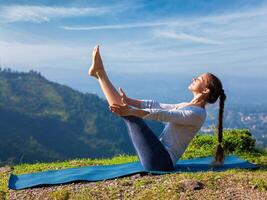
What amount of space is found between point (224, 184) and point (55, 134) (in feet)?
486

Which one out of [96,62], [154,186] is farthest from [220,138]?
[96,62]

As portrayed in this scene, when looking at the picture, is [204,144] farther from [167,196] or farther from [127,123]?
[167,196]

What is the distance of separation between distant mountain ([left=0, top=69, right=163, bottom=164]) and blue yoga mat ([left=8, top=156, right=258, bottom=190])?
104m

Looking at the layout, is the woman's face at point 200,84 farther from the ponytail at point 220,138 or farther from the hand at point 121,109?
the hand at point 121,109

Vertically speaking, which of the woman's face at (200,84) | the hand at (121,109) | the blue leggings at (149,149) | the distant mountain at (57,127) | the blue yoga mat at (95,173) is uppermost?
the woman's face at (200,84)

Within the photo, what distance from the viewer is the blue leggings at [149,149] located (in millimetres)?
8578

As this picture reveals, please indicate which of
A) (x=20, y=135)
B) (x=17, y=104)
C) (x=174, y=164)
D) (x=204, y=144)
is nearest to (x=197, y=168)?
(x=174, y=164)

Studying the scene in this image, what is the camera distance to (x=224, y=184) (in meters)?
7.55

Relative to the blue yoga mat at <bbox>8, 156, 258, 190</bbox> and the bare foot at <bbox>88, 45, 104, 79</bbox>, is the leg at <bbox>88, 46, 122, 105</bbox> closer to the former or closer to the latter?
the bare foot at <bbox>88, 45, 104, 79</bbox>

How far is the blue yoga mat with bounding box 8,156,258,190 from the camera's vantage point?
337 inches

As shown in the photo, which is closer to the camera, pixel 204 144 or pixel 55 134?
pixel 204 144

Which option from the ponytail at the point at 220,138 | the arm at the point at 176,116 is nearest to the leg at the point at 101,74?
the arm at the point at 176,116

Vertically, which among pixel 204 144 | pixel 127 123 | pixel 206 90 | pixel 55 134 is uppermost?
pixel 206 90

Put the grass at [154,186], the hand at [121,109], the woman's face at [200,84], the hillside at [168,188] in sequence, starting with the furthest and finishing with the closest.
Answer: the woman's face at [200,84] → the hand at [121,109] → the grass at [154,186] → the hillside at [168,188]
